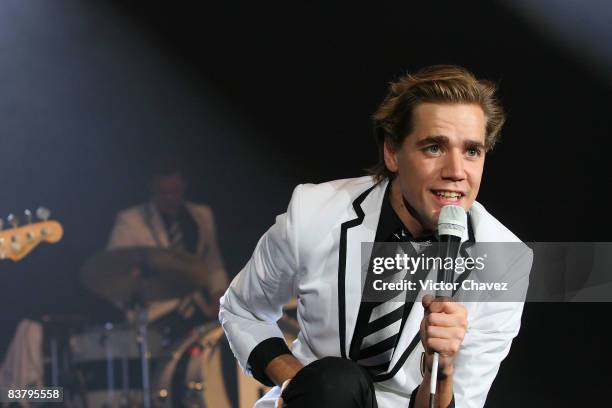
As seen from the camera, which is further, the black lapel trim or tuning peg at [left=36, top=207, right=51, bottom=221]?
tuning peg at [left=36, top=207, right=51, bottom=221]

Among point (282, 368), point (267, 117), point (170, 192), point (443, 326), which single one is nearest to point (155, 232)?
point (170, 192)

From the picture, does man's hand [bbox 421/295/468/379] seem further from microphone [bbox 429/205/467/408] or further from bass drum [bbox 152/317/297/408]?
bass drum [bbox 152/317/297/408]

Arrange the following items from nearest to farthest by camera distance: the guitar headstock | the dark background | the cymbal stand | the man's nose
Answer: the man's nose, the dark background, the cymbal stand, the guitar headstock

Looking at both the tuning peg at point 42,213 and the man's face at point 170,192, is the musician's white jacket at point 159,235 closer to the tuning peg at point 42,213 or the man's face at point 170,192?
the man's face at point 170,192

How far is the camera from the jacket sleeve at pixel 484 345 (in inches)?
79.0

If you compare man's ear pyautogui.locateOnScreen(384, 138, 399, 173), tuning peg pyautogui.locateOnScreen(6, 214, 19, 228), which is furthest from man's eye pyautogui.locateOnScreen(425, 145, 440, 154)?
tuning peg pyautogui.locateOnScreen(6, 214, 19, 228)

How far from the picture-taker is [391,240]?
2.06m

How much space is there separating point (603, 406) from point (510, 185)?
1.04 metres

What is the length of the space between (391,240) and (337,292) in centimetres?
18

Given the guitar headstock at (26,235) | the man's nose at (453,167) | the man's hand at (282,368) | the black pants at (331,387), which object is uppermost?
the guitar headstock at (26,235)

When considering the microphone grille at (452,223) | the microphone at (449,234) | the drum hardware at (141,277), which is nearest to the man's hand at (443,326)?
the microphone at (449,234)

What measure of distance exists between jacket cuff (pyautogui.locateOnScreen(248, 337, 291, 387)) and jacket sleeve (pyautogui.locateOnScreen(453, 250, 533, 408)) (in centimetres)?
42

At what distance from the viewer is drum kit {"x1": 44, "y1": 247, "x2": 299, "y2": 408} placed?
4.10m

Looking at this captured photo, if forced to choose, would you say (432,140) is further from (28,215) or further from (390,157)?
(28,215)
